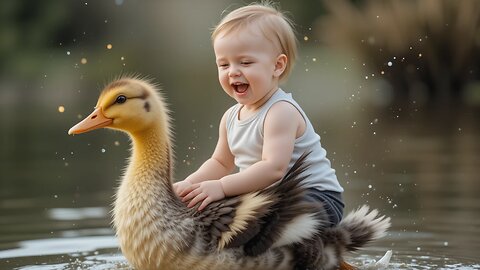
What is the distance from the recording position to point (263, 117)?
4844 millimetres

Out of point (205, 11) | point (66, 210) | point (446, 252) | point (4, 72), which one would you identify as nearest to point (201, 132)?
point (66, 210)

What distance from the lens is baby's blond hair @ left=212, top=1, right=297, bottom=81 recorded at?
4.86 metres

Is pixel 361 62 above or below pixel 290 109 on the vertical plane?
above

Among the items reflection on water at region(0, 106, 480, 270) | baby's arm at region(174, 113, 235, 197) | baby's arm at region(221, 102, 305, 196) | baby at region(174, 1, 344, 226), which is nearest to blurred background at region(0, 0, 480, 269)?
reflection on water at region(0, 106, 480, 270)

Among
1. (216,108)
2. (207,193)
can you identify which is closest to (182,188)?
(207,193)

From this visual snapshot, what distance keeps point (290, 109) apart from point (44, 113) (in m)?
12.6

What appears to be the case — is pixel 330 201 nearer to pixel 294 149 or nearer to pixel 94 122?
pixel 294 149

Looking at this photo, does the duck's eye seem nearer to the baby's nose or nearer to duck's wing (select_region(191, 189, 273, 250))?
the baby's nose

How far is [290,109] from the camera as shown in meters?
4.82

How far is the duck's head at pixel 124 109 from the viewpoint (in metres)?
4.83

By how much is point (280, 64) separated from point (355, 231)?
0.81 metres

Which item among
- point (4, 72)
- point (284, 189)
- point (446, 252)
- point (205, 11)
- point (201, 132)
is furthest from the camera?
point (205, 11)

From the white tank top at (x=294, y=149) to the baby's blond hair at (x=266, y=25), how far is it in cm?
21

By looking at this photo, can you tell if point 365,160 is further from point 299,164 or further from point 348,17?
point 348,17
